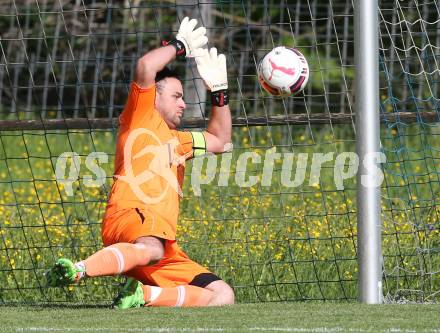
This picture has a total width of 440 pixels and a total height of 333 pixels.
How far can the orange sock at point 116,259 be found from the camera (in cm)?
A: 559

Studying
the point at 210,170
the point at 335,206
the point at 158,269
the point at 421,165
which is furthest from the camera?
the point at 421,165

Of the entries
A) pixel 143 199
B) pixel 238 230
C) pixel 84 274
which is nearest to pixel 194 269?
pixel 143 199

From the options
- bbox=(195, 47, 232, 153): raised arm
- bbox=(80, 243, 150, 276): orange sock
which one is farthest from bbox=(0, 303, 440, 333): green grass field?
bbox=(195, 47, 232, 153): raised arm

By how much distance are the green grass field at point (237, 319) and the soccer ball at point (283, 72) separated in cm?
124

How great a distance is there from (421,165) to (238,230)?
3391 millimetres

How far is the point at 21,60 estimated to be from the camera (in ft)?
48.9

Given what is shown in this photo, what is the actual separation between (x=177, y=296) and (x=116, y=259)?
0.64 m

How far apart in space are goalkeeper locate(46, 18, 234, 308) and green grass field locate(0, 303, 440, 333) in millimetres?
289

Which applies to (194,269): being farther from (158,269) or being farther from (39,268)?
(39,268)

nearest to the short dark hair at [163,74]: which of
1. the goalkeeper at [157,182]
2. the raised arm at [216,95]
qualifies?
the goalkeeper at [157,182]

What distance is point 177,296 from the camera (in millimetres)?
6184

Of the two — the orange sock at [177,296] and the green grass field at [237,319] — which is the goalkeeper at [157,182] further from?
the green grass field at [237,319]

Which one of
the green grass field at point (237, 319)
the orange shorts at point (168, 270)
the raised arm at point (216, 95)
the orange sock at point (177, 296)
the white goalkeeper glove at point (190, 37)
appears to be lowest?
the green grass field at point (237, 319)

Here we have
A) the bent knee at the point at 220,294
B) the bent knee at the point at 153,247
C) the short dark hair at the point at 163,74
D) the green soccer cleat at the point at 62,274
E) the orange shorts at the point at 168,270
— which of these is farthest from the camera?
the short dark hair at the point at 163,74
